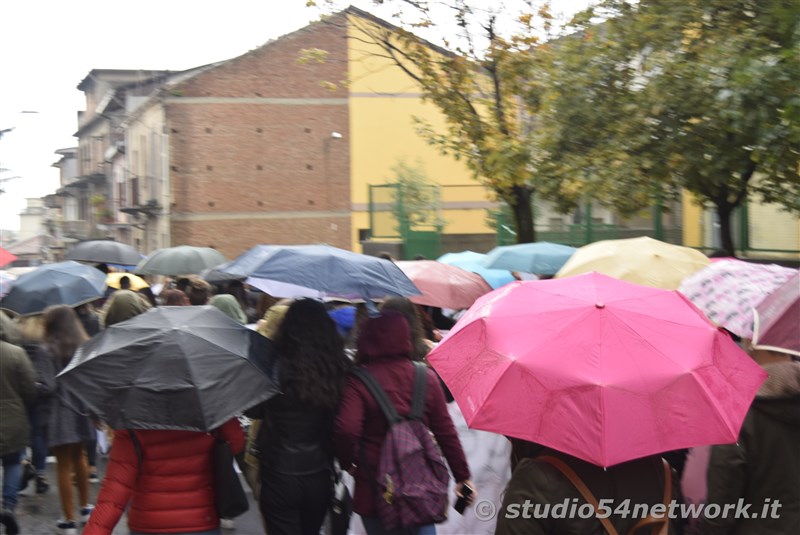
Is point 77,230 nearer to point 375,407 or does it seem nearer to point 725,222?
point 725,222

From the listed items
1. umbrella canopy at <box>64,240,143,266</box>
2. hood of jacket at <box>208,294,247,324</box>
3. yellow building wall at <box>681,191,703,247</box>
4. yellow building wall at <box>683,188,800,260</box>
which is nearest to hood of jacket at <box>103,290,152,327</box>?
hood of jacket at <box>208,294,247,324</box>

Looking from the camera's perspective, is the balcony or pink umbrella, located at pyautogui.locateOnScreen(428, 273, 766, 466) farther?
the balcony

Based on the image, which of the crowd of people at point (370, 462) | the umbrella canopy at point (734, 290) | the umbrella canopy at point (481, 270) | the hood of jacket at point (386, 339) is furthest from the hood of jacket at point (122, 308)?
the umbrella canopy at point (481, 270)

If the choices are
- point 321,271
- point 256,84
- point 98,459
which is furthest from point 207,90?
point 321,271

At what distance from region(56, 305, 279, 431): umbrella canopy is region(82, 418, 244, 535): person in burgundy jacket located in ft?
0.96

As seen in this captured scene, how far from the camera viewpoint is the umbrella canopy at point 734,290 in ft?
16.8

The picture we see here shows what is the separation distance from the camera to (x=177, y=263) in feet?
45.9

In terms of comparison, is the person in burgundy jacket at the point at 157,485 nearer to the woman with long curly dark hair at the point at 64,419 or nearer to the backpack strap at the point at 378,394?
the backpack strap at the point at 378,394

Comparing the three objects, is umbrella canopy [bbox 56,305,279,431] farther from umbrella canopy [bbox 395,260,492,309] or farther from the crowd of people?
umbrella canopy [bbox 395,260,492,309]

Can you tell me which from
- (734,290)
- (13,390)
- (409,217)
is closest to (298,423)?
(734,290)

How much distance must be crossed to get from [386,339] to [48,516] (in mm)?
4728

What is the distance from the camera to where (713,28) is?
A: 9648 mm

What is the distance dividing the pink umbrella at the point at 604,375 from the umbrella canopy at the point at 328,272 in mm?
1330

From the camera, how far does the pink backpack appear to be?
4.57m
